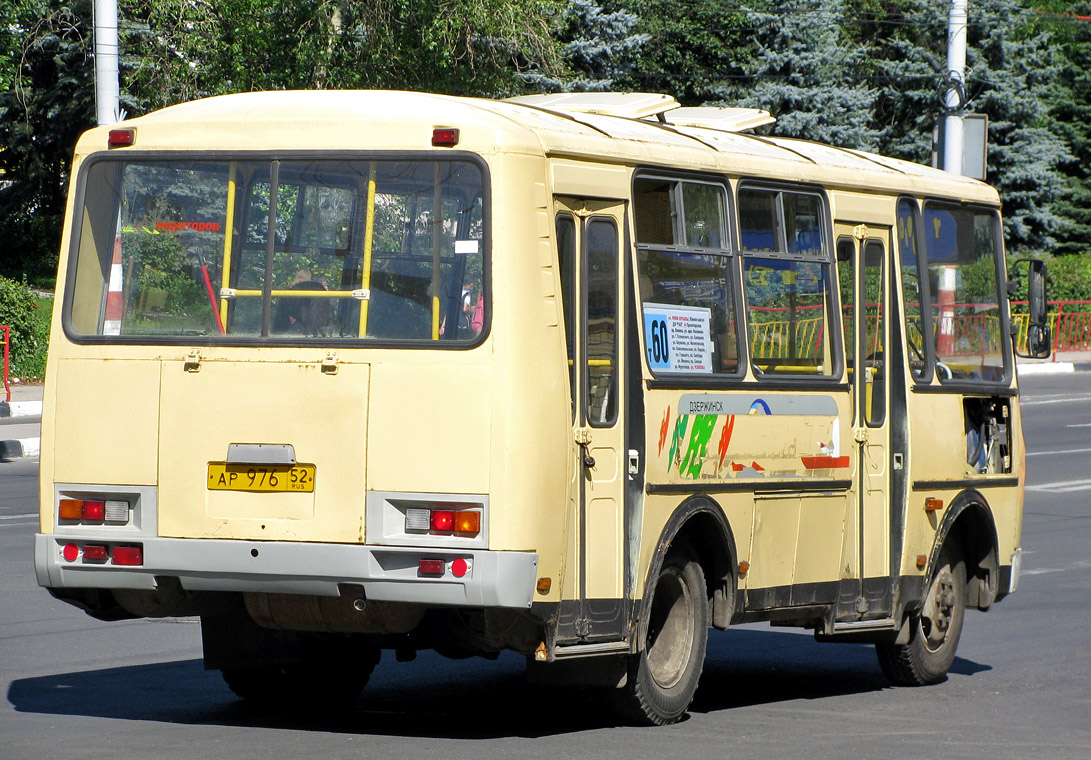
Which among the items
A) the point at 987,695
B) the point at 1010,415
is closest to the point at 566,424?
the point at 987,695

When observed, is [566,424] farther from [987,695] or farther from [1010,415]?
[1010,415]

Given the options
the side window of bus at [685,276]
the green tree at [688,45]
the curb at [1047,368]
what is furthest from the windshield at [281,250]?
the green tree at [688,45]

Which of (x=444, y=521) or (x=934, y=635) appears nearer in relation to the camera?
(x=444, y=521)

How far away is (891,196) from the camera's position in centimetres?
977

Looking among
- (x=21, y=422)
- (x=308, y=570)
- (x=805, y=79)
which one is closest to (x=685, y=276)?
(x=308, y=570)

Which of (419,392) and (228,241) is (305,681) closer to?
(419,392)

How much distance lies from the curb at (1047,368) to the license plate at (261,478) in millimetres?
31073

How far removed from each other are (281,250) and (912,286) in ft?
13.4

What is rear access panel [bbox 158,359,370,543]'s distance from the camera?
700cm

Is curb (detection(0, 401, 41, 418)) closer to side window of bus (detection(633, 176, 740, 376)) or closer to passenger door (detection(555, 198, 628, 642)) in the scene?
side window of bus (detection(633, 176, 740, 376))

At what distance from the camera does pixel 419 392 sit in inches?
274

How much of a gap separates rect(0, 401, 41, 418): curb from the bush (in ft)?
11.3

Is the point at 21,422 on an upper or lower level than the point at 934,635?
upper

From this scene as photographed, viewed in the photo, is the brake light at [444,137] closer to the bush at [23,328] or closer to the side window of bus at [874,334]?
→ the side window of bus at [874,334]
